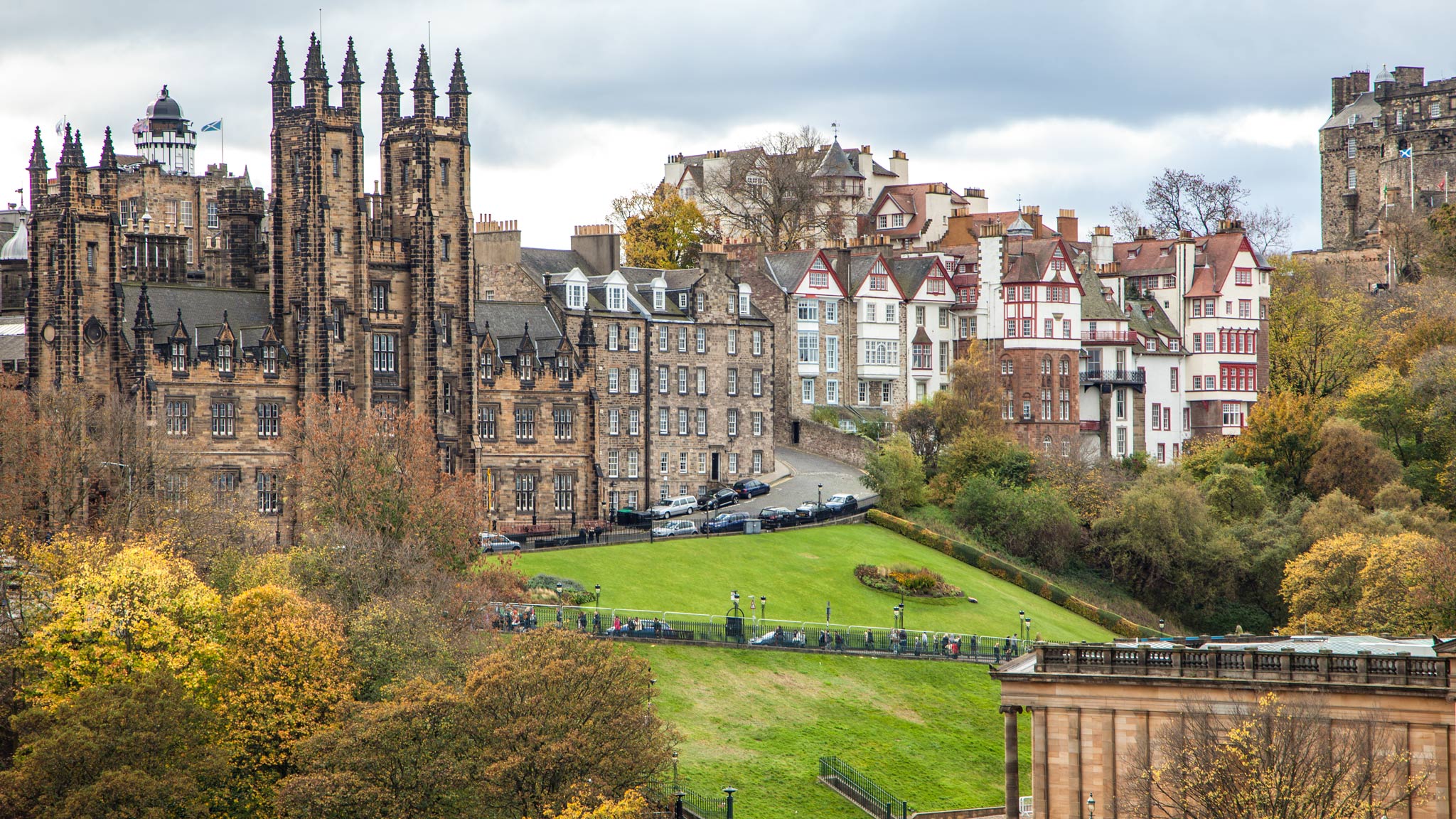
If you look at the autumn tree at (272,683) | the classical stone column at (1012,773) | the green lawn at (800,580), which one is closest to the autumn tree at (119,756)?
the autumn tree at (272,683)

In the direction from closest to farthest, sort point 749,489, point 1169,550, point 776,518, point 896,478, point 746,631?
point 746,631
point 776,518
point 1169,550
point 896,478
point 749,489

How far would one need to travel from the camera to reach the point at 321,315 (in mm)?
82250

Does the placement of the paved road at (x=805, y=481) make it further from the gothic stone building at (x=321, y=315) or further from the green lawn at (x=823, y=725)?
the green lawn at (x=823, y=725)

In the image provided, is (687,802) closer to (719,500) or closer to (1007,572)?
(1007,572)

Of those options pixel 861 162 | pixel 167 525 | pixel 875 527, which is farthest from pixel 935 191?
pixel 167 525

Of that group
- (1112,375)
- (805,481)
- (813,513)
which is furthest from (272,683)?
(1112,375)

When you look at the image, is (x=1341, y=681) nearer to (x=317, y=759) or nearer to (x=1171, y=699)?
(x=1171, y=699)

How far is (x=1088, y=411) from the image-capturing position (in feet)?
376

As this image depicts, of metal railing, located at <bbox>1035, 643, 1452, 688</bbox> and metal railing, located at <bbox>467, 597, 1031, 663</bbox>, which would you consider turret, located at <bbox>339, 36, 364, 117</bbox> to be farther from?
metal railing, located at <bbox>1035, 643, 1452, 688</bbox>

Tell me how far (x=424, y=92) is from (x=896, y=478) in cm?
2787

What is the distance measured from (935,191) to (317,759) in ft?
298

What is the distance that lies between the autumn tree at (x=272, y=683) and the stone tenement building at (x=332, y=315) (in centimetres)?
2371

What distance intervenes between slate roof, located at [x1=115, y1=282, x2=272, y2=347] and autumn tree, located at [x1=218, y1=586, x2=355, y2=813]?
1141 inches

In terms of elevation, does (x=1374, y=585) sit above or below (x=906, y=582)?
above
